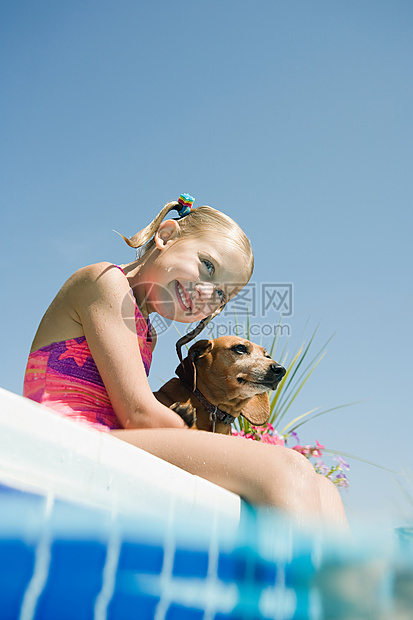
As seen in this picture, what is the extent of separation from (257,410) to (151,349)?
52.1 inches

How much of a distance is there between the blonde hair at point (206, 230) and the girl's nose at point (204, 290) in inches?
6.6

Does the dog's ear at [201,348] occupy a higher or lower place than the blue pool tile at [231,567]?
higher

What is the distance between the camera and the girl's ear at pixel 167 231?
1.64 metres

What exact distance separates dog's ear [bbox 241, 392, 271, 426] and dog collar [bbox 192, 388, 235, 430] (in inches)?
10.6

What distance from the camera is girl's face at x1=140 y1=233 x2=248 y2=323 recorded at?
149cm

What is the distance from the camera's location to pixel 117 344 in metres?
1.19

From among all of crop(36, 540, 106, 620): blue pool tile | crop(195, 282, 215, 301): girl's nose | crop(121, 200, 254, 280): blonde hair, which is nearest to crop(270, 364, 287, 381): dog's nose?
crop(121, 200, 254, 280): blonde hair

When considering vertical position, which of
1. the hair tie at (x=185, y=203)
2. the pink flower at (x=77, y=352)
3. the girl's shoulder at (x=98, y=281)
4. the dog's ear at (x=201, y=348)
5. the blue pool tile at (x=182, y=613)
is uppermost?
the hair tie at (x=185, y=203)

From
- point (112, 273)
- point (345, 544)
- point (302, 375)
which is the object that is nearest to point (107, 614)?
point (345, 544)

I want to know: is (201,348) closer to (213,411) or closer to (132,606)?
(213,411)

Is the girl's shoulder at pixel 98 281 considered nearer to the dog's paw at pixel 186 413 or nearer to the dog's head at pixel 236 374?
the dog's paw at pixel 186 413

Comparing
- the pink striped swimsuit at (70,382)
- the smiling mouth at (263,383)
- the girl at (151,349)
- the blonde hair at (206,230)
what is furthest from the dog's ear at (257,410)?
the pink striped swimsuit at (70,382)

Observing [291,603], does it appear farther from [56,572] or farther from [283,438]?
[283,438]

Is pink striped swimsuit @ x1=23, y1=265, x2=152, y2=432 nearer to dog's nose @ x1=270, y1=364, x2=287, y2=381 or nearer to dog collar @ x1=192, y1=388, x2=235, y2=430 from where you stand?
dog collar @ x1=192, y1=388, x2=235, y2=430
